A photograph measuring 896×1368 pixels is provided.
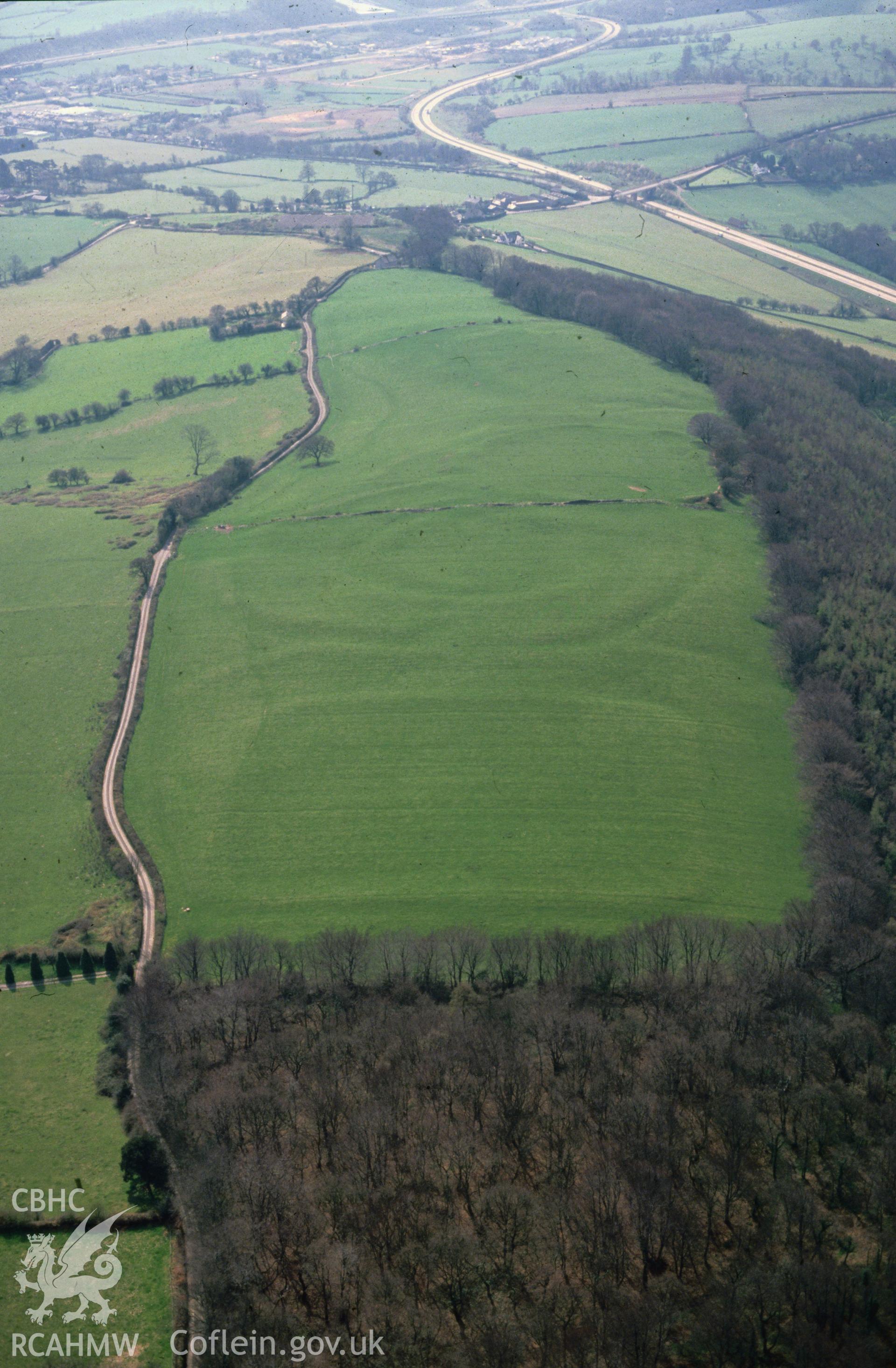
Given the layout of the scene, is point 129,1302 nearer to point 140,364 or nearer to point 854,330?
point 140,364

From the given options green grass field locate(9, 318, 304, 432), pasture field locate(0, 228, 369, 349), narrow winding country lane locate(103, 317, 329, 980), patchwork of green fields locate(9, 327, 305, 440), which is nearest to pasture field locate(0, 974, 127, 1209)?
narrow winding country lane locate(103, 317, 329, 980)

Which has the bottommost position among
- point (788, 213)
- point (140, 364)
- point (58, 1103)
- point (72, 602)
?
point (58, 1103)

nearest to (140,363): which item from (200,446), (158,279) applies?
(200,446)

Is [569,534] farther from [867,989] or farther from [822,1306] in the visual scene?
[822,1306]

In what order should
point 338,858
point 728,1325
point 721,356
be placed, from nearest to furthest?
point 728,1325 < point 338,858 < point 721,356

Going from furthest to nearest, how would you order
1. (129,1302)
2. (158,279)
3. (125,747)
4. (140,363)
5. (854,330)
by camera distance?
(158,279) → (854,330) → (140,363) → (125,747) → (129,1302)

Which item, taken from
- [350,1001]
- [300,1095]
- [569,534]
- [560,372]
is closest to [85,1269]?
[300,1095]

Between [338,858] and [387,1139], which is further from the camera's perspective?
[338,858]
